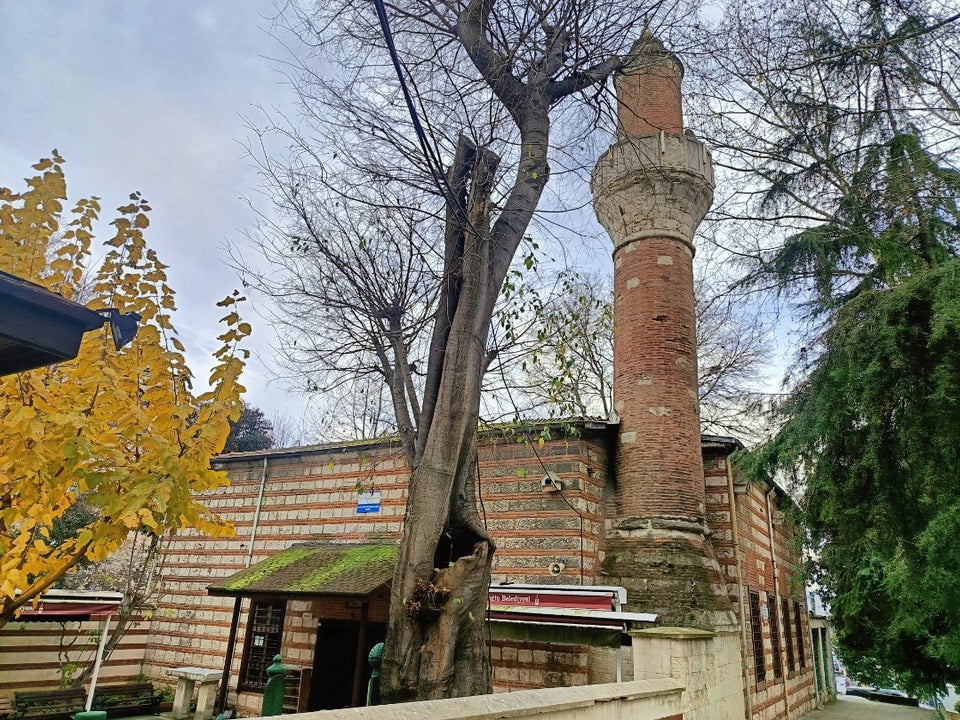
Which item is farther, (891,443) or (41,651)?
(41,651)

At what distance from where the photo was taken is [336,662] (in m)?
11.9

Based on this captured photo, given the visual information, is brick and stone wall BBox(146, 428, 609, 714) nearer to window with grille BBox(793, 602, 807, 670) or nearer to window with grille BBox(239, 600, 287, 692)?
window with grille BBox(239, 600, 287, 692)

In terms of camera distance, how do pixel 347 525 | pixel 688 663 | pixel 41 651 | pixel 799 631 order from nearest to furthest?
pixel 688 663
pixel 41 651
pixel 347 525
pixel 799 631

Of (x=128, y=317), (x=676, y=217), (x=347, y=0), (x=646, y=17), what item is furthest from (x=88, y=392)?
(x=676, y=217)

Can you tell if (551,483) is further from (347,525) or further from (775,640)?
Answer: (775,640)

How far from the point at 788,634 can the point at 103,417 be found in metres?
15.0

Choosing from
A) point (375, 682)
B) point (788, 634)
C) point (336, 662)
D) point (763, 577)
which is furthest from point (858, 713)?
point (375, 682)

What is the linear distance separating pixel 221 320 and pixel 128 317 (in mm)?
560

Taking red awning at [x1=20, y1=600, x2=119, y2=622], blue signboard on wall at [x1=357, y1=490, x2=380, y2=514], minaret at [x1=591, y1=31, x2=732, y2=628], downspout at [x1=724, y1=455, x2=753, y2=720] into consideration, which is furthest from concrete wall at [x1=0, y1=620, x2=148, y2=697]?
downspout at [x1=724, y1=455, x2=753, y2=720]

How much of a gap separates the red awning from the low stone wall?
31.4ft

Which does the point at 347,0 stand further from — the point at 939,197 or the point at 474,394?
the point at 939,197

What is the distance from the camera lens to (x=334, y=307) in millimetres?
7195

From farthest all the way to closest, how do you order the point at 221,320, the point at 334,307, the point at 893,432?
the point at 334,307
the point at 893,432
the point at 221,320

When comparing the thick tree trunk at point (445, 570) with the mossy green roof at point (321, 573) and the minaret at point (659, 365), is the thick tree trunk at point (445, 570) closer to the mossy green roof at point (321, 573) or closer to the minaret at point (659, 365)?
the minaret at point (659, 365)
